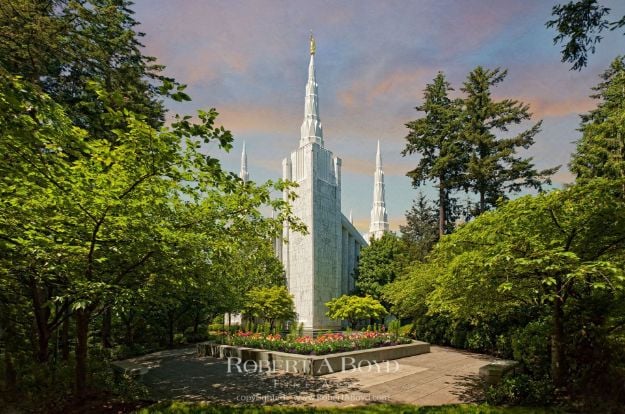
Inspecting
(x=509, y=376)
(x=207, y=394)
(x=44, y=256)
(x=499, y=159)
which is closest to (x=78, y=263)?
(x=44, y=256)

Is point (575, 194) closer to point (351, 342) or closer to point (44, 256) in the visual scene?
point (44, 256)

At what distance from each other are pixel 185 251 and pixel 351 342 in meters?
9.95

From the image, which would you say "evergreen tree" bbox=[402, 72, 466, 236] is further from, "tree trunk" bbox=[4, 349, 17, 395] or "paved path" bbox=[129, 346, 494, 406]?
"tree trunk" bbox=[4, 349, 17, 395]

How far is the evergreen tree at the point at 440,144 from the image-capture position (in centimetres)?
2559

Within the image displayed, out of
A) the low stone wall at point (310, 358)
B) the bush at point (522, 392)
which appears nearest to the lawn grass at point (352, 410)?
the bush at point (522, 392)

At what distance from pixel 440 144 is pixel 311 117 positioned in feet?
46.3

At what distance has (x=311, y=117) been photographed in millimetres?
36094

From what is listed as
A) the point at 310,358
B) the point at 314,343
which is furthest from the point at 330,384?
the point at 314,343

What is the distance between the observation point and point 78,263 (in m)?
6.32

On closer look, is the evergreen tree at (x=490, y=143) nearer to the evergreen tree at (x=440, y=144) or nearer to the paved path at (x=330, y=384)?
the evergreen tree at (x=440, y=144)

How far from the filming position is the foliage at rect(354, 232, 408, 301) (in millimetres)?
33438

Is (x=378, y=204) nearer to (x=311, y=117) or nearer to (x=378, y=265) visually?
(x=378, y=265)

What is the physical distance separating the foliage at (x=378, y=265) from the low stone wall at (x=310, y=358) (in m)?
17.2

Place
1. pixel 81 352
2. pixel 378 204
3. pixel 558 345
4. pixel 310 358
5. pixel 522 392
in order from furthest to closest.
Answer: pixel 378 204 < pixel 310 358 < pixel 558 345 < pixel 522 392 < pixel 81 352
